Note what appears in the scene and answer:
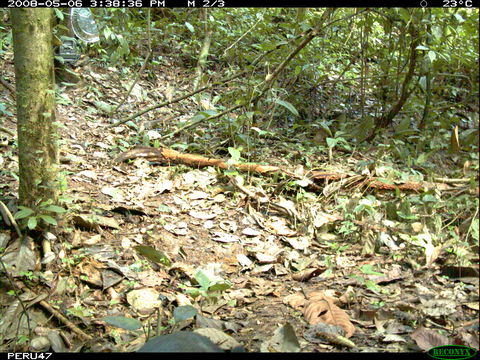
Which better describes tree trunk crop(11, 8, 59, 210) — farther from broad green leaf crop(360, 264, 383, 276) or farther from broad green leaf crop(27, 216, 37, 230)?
broad green leaf crop(360, 264, 383, 276)

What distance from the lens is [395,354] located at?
67.4 inches

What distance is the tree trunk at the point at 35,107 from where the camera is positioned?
2.46m

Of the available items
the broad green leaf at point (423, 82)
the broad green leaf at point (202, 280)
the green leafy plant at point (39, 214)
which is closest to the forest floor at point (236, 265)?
the broad green leaf at point (202, 280)

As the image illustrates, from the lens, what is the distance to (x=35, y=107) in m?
2.54

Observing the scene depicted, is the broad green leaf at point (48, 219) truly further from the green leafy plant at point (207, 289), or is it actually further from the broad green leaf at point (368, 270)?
the broad green leaf at point (368, 270)

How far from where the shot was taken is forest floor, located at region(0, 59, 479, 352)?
196cm

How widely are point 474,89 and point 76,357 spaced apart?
2.08m

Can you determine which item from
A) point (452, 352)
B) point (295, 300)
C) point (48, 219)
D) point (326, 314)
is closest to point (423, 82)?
point (295, 300)

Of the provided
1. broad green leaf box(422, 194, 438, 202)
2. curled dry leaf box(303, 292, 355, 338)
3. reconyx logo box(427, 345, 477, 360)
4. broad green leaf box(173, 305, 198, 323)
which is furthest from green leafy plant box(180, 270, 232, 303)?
broad green leaf box(422, 194, 438, 202)

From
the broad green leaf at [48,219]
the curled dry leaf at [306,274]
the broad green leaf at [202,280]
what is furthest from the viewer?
the curled dry leaf at [306,274]

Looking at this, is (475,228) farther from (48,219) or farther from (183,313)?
(48,219)

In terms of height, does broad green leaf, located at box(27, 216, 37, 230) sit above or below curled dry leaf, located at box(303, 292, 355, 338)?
above

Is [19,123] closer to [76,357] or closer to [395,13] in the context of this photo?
[76,357]

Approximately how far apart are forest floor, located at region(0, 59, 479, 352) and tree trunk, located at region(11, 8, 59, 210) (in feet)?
0.66
